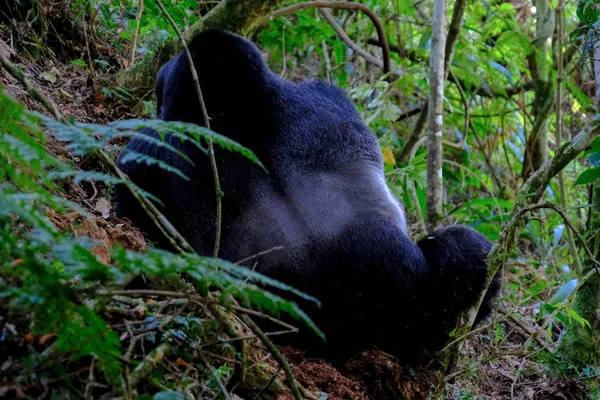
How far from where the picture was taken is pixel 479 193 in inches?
269

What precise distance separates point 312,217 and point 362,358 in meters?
0.65

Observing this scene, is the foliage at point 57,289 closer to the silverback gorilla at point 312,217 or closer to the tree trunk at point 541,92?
the silverback gorilla at point 312,217

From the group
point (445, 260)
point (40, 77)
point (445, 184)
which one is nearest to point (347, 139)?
point (445, 260)

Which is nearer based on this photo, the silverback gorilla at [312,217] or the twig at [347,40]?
the silverback gorilla at [312,217]

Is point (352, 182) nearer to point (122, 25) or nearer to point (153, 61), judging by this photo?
point (153, 61)

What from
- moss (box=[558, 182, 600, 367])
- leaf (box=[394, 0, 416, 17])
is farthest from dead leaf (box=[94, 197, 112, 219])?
leaf (box=[394, 0, 416, 17])

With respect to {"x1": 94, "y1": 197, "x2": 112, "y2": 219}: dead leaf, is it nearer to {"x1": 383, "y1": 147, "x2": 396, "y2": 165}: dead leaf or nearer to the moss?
{"x1": 383, "y1": 147, "x2": 396, "y2": 165}: dead leaf

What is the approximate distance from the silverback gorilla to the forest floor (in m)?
0.13

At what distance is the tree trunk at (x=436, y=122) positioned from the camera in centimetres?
375

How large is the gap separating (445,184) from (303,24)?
208 centimetres

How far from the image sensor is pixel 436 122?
12.6 feet

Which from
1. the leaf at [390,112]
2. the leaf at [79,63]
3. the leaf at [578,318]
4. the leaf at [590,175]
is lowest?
the leaf at [578,318]

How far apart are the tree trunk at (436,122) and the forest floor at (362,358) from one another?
0.73 meters

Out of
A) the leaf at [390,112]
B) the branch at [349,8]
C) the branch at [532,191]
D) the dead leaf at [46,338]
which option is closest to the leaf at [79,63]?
the branch at [349,8]
